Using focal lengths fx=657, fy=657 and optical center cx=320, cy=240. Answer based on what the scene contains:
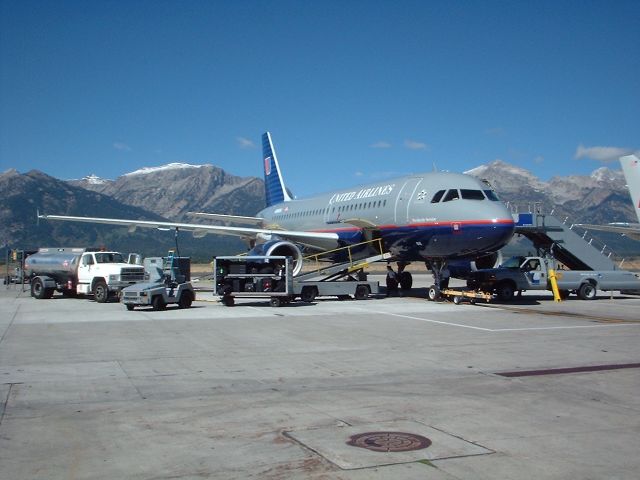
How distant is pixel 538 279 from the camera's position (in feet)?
84.0

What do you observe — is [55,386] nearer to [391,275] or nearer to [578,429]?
[578,429]

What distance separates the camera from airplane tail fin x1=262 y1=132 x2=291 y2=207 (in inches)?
1597

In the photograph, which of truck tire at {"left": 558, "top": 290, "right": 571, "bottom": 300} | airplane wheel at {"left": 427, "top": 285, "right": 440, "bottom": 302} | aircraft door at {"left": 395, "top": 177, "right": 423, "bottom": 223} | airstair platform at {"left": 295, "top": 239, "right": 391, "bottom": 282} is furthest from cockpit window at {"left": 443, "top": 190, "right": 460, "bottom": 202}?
truck tire at {"left": 558, "top": 290, "right": 571, "bottom": 300}

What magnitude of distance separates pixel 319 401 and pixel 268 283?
1484 centimetres

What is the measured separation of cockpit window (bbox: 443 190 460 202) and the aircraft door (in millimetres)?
1659

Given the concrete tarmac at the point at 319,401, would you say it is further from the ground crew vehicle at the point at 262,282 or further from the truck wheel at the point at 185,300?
the ground crew vehicle at the point at 262,282

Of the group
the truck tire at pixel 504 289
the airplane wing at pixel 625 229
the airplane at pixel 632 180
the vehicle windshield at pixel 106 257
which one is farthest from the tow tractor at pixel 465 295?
the vehicle windshield at pixel 106 257

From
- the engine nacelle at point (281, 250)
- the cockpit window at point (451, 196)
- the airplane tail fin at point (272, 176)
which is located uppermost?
the airplane tail fin at point (272, 176)

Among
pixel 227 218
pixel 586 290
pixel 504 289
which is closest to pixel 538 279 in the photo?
pixel 504 289

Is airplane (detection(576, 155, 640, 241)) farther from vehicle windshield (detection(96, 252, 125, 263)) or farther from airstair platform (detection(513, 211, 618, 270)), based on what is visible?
vehicle windshield (detection(96, 252, 125, 263))

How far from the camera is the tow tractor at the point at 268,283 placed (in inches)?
899

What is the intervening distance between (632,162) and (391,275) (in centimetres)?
1094

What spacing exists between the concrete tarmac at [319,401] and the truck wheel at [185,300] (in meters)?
5.41

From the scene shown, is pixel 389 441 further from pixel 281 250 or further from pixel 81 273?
pixel 81 273
